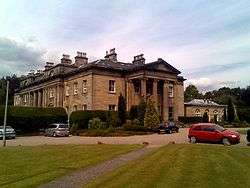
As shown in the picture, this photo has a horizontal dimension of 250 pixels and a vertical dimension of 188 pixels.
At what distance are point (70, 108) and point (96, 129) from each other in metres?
18.3

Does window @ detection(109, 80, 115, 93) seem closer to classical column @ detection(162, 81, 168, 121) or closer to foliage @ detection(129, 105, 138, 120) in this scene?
foliage @ detection(129, 105, 138, 120)

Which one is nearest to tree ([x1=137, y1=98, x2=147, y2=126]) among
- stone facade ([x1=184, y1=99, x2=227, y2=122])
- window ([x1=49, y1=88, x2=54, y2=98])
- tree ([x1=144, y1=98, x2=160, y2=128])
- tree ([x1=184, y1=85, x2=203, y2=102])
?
tree ([x1=144, y1=98, x2=160, y2=128])

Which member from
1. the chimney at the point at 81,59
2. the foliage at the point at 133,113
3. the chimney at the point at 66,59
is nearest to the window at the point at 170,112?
the foliage at the point at 133,113

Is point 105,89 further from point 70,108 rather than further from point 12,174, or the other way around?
point 12,174

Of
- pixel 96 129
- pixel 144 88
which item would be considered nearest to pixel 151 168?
pixel 96 129

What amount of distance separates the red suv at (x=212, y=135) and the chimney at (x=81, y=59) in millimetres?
41327

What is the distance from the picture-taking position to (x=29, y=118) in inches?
2191

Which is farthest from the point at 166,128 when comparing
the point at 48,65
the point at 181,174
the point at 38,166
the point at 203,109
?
the point at 203,109

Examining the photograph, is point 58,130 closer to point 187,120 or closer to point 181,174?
point 187,120

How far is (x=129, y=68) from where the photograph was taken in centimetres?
6725

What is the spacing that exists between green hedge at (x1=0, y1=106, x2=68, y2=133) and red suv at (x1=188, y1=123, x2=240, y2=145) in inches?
1068

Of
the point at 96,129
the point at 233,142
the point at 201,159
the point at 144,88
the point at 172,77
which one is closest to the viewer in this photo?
the point at 201,159

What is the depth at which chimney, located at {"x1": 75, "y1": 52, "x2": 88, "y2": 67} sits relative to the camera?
2908 inches

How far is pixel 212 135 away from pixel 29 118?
28.9m
